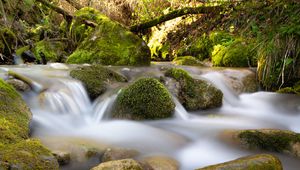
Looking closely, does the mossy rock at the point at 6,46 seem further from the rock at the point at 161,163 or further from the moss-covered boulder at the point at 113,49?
the rock at the point at 161,163

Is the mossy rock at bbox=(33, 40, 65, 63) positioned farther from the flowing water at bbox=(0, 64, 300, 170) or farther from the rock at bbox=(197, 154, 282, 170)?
the rock at bbox=(197, 154, 282, 170)

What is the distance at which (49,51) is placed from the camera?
33.2 feet

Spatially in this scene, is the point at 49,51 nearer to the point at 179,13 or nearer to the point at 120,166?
the point at 179,13

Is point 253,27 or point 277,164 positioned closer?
point 277,164

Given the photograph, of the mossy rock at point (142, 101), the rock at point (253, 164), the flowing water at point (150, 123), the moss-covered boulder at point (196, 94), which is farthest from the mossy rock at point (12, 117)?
the moss-covered boulder at point (196, 94)

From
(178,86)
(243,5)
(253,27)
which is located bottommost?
(178,86)

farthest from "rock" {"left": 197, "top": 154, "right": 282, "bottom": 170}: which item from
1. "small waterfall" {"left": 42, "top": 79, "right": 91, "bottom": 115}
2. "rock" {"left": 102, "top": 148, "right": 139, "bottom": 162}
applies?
"small waterfall" {"left": 42, "top": 79, "right": 91, "bottom": 115}

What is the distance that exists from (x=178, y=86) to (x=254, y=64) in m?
3.78

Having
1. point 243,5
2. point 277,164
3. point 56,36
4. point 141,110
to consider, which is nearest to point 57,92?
point 141,110

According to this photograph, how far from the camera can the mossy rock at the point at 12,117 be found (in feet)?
10.2

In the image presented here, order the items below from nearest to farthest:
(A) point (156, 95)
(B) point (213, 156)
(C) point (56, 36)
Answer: (B) point (213, 156), (A) point (156, 95), (C) point (56, 36)

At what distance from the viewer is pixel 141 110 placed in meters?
5.09

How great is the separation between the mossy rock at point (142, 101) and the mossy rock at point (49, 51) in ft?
17.2

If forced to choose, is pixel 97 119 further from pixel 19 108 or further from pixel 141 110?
pixel 19 108
